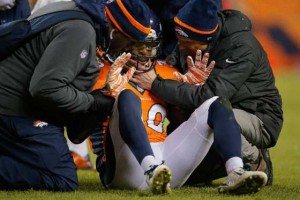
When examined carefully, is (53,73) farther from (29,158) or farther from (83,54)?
(29,158)

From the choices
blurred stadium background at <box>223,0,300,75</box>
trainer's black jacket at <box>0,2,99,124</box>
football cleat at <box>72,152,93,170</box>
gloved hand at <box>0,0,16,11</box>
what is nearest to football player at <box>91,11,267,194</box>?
trainer's black jacket at <box>0,2,99,124</box>

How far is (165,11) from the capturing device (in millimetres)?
6281

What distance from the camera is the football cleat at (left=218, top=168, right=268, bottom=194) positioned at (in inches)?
197

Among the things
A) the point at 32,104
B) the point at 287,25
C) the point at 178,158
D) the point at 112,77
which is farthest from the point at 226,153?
the point at 287,25

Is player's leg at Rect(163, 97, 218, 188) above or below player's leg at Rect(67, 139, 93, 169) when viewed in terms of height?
above

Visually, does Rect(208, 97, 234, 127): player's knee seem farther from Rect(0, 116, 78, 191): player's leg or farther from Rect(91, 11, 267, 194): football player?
Rect(0, 116, 78, 191): player's leg

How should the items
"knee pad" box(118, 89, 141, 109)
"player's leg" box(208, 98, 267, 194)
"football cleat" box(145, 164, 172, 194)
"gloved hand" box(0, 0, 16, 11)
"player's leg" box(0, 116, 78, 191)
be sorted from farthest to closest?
"gloved hand" box(0, 0, 16, 11) → "player's leg" box(0, 116, 78, 191) → "knee pad" box(118, 89, 141, 109) → "player's leg" box(208, 98, 267, 194) → "football cleat" box(145, 164, 172, 194)

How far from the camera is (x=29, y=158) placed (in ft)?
18.1

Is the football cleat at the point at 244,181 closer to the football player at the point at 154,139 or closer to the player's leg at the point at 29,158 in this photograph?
the football player at the point at 154,139

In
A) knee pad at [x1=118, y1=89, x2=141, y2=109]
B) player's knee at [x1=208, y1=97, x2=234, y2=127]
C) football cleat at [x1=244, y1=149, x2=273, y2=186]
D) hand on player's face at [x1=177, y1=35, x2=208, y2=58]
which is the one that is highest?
hand on player's face at [x1=177, y1=35, x2=208, y2=58]

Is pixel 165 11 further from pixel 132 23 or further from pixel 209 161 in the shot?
pixel 209 161

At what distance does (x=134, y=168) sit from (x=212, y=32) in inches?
42.3

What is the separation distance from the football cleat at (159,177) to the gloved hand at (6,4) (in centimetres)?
225

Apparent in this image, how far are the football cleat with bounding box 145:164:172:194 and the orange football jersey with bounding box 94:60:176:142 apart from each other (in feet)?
2.34
